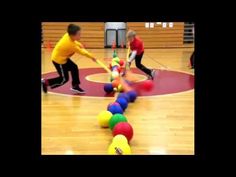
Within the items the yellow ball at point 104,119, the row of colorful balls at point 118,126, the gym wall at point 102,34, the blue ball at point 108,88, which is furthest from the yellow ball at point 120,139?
the gym wall at point 102,34

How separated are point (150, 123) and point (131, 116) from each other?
374mm

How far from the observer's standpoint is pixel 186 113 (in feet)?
14.5

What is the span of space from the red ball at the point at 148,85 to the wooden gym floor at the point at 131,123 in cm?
70

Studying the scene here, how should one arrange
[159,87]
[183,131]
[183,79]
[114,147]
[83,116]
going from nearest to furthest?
1. [114,147]
2. [183,131]
3. [83,116]
4. [159,87]
5. [183,79]

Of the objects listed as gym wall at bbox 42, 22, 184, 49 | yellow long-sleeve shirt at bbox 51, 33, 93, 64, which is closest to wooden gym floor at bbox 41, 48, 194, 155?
yellow long-sleeve shirt at bbox 51, 33, 93, 64

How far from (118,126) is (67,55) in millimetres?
2522

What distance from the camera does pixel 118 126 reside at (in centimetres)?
332

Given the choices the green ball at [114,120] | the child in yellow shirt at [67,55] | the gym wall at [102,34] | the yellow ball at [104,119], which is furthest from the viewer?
the gym wall at [102,34]

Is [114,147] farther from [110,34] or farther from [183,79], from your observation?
[110,34]

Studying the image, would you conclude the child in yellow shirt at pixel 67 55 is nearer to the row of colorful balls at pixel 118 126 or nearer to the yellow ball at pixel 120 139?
the row of colorful balls at pixel 118 126

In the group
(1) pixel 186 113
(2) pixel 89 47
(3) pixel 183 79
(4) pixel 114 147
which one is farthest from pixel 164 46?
(4) pixel 114 147

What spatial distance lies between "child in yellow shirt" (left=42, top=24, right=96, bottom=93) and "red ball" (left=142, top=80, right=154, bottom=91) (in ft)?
4.06

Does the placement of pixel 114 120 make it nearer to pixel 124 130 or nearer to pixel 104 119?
pixel 104 119

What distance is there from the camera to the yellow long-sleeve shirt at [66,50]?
5253 millimetres
